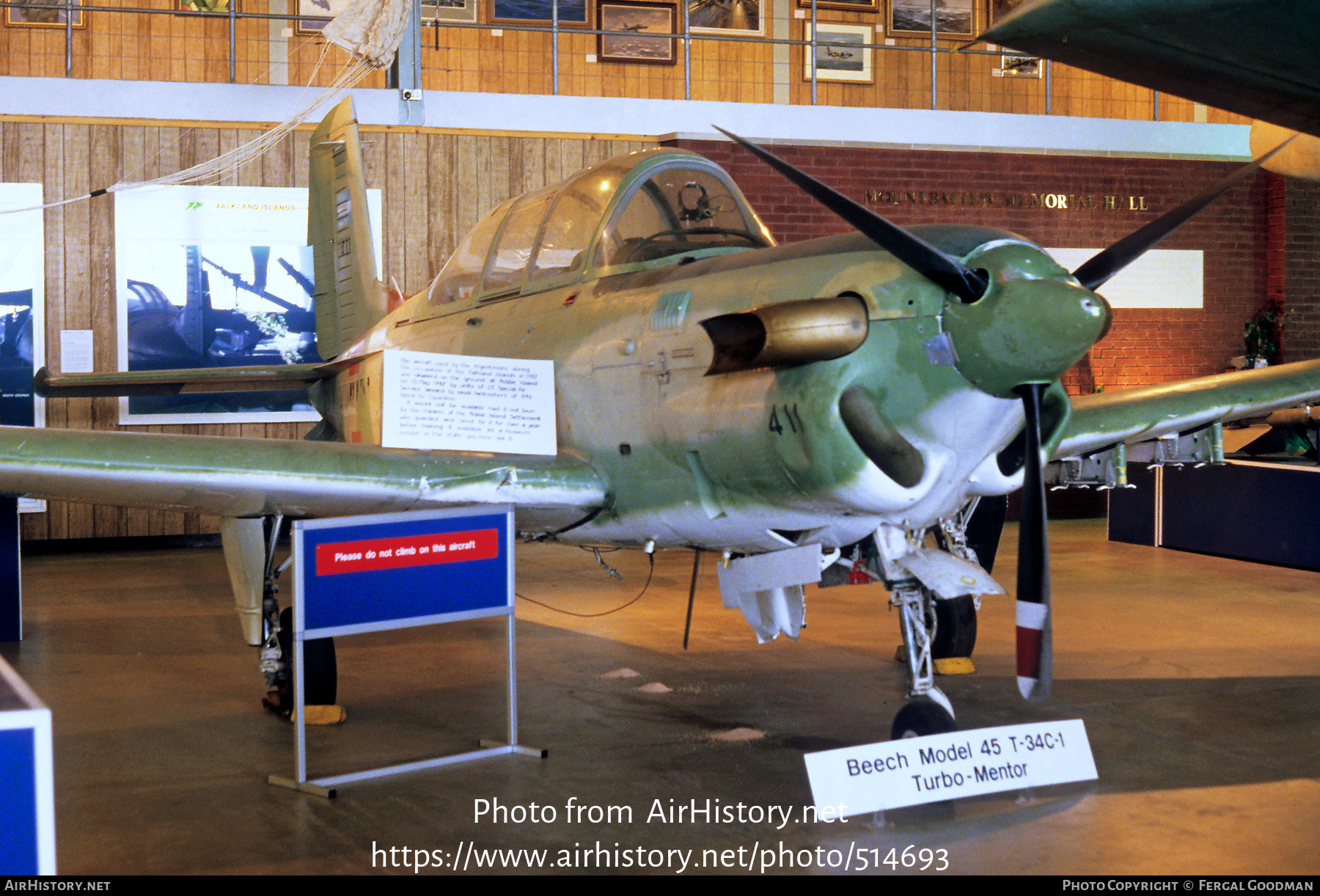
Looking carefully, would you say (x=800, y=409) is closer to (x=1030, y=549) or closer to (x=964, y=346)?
(x=964, y=346)

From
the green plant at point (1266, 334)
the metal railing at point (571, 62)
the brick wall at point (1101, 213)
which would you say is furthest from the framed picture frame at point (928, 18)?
the green plant at point (1266, 334)

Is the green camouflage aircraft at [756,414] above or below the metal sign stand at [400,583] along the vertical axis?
above

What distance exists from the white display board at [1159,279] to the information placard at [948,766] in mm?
9693

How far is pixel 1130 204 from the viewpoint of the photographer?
12.9 metres

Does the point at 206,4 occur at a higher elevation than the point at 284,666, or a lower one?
higher

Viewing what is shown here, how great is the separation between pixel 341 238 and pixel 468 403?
410 centimetres

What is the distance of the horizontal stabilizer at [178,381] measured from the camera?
739 cm

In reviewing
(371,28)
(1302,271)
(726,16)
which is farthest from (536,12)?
(1302,271)

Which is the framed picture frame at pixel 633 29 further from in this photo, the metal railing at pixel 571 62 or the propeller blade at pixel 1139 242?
the propeller blade at pixel 1139 242

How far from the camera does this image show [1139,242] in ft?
13.3

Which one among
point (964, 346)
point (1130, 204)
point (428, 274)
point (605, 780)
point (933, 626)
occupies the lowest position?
point (605, 780)

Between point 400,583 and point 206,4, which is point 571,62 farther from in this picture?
point 400,583

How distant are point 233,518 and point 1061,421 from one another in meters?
3.23
